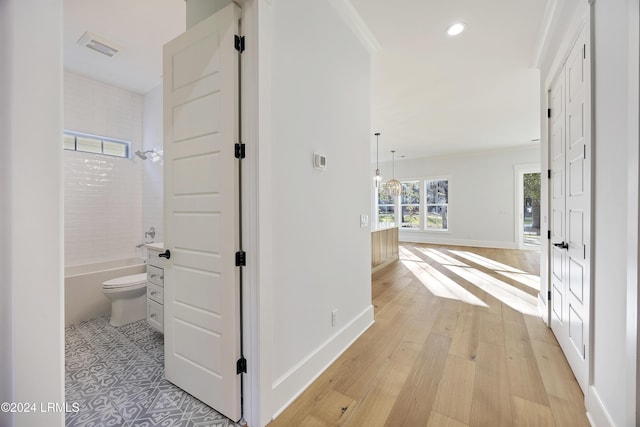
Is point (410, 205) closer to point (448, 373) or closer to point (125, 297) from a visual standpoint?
point (448, 373)

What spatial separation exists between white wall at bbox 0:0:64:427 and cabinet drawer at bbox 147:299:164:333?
172 centimetres

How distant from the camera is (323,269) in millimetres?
1976

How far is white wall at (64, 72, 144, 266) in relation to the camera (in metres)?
3.30

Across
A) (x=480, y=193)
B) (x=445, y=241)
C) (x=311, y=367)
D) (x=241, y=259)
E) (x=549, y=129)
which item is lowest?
(x=311, y=367)

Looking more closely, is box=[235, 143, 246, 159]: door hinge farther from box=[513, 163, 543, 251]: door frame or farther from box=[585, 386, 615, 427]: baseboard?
box=[513, 163, 543, 251]: door frame

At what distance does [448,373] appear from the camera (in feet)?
6.19

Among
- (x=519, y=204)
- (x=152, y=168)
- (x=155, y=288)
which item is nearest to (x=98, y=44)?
(x=152, y=168)

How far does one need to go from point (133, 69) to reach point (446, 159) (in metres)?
8.09

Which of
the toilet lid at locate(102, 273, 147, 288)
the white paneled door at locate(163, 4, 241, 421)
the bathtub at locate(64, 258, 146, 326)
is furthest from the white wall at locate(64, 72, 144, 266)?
the white paneled door at locate(163, 4, 241, 421)

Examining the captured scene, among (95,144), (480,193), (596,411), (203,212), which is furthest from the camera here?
(480,193)

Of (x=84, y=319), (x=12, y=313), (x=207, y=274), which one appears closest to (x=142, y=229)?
(x=84, y=319)

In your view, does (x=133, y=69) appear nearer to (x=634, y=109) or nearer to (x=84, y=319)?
(x=84, y=319)

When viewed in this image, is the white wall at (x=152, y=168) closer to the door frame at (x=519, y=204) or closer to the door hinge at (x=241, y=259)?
the door hinge at (x=241, y=259)

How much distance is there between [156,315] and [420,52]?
3.73 metres
